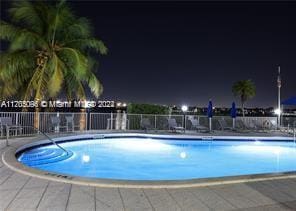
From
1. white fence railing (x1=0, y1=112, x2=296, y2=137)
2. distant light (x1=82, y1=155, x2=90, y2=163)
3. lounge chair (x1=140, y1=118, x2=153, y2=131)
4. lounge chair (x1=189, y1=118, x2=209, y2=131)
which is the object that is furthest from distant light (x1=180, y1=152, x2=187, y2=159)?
lounge chair (x1=189, y1=118, x2=209, y2=131)

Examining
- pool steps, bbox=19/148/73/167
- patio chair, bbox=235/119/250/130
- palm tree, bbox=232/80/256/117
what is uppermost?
palm tree, bbox=232/80/256/117

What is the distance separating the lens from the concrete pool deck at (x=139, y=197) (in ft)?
14.4

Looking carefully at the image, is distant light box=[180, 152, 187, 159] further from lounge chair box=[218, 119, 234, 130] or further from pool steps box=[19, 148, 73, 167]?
lounge chair box=[218, 119, 234, 130]

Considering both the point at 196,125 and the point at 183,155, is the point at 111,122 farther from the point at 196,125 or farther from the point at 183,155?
the point at 183,155

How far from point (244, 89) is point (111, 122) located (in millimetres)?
20765

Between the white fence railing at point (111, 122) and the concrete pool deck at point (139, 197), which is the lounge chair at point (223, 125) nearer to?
the white fence railing at point (111, 122)

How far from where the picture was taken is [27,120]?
13.7 metres

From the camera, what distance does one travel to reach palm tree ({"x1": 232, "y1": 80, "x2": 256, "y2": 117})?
33969 millimetres

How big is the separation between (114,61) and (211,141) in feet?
46.2

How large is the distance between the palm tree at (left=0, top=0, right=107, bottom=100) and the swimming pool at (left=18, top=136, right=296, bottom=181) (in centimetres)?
342

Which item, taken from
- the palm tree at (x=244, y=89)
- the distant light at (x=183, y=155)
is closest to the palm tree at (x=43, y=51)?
the distant light at (x=183, y=155)

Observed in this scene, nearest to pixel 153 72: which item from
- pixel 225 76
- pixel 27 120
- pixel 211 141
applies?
pixel 225 76

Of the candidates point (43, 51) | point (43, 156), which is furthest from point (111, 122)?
point (43, 156)

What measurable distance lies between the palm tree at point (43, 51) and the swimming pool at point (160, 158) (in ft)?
11.2
